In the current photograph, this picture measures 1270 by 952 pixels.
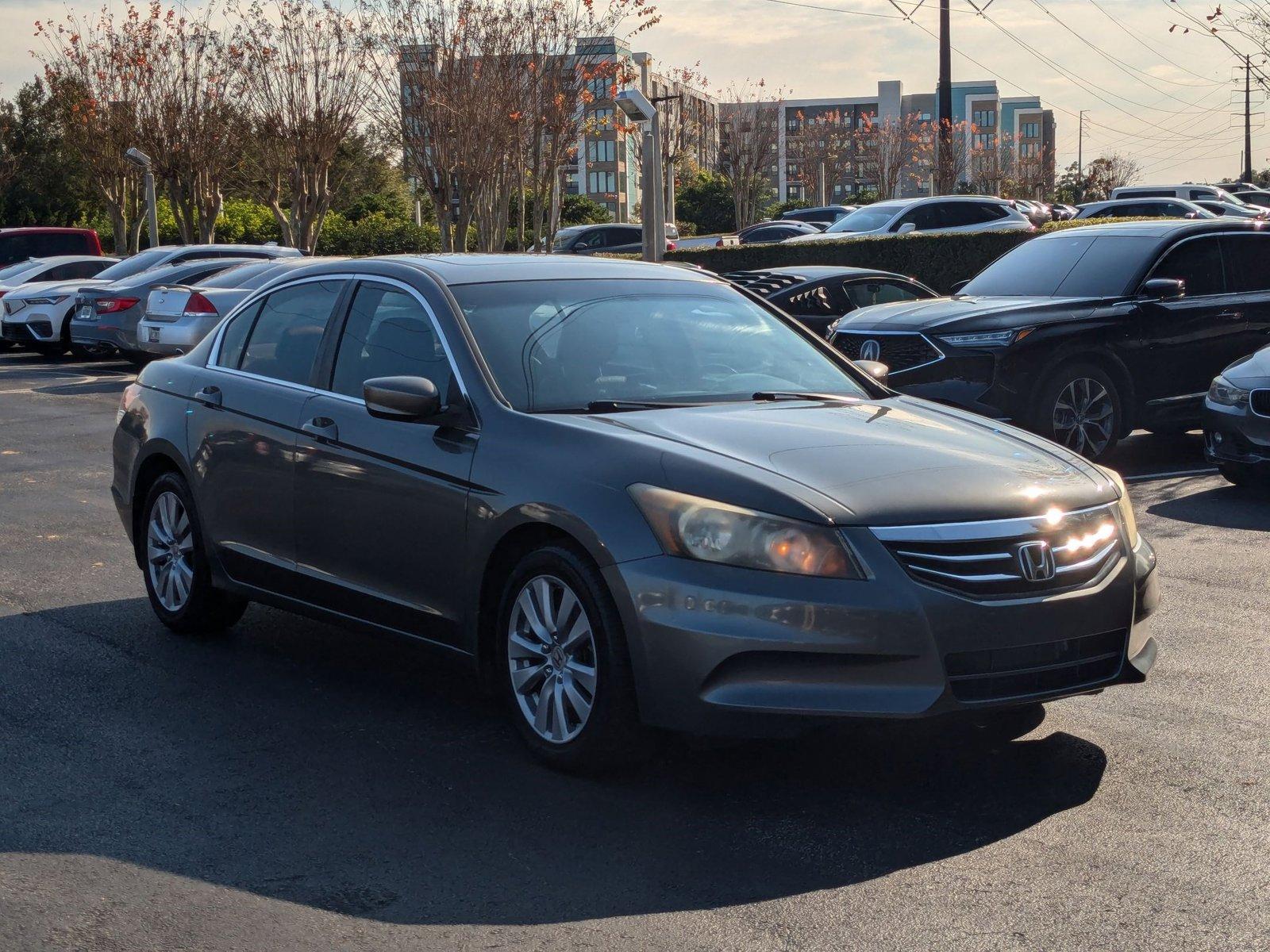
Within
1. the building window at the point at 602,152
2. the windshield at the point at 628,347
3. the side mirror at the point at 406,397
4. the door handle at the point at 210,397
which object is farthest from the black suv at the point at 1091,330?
the building window at the point at 602,152

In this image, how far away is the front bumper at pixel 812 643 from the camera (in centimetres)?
436

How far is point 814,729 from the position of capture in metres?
4.45

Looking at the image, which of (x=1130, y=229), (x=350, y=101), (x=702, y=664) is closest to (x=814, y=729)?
(x=702, y=664)

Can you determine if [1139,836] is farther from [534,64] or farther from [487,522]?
[534,64]

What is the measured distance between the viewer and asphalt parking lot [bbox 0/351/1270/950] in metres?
3.82

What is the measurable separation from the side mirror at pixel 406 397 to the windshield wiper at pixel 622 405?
523mm

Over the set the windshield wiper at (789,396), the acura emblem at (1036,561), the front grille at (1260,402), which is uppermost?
the windshield wiper at (789,396)

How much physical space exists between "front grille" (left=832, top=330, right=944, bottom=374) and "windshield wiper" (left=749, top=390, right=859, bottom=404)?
565cm

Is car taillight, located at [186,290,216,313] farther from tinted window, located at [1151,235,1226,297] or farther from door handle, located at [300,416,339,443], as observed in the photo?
door handle, located at [300,416,339,443]

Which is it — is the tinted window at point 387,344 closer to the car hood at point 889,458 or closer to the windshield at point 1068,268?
the car hood at point 889,458

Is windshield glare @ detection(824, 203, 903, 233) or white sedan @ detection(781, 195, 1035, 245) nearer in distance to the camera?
white sedan @ detection(781, 195, 1035, 245)

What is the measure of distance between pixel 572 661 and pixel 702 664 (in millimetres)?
551

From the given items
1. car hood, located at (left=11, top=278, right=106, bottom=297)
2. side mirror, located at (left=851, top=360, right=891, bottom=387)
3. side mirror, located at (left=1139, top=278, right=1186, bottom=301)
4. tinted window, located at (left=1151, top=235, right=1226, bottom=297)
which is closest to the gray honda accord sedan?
side mirror, located at (left=851, top=360, right=891, bottom=387)

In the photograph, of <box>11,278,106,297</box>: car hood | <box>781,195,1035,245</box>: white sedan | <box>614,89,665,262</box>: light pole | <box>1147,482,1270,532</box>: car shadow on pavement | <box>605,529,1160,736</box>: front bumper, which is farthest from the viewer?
<box>781,195,1035,245</box>: white sedan
